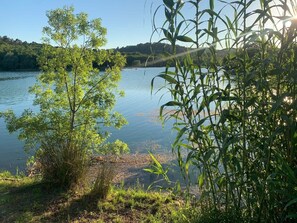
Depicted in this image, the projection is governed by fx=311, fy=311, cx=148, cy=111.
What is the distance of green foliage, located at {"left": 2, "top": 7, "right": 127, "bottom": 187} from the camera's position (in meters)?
5.20

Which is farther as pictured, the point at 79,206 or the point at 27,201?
the point at 27,201

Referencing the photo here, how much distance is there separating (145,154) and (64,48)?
4.54m

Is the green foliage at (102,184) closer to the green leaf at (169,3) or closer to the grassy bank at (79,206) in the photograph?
the grassy bank at (79,206)

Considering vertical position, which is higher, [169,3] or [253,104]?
[169,3]

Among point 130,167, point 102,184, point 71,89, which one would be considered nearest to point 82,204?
point 102,184

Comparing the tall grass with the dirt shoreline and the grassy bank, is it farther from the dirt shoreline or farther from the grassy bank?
the dirt shoreline

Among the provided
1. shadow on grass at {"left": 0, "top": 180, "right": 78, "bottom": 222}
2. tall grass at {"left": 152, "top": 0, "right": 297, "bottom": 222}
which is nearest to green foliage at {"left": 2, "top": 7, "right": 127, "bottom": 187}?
shadow on grass at {"left": 0, "top": 180, "right": 78, "bottom": 222}

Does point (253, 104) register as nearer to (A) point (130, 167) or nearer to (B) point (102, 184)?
(B) point (102, 184)

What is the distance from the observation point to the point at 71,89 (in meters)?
5.51

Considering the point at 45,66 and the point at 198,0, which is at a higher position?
the point at 198,0

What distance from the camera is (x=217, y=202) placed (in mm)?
2320

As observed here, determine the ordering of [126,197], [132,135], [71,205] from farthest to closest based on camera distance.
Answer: [132,135], [126,197], [71,205]

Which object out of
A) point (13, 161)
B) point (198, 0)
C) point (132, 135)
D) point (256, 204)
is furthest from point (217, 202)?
point (132, 135)

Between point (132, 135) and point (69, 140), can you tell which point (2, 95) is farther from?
point (69, 140)
